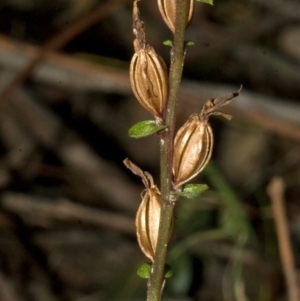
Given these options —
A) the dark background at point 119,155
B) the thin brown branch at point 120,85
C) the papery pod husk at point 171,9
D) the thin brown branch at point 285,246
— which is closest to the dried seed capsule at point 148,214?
the papery pod husk at point 171,9

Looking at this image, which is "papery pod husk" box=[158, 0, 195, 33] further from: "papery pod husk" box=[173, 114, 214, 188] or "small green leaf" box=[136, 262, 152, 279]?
"small green leaf" box=[136, 262, 152, 279]

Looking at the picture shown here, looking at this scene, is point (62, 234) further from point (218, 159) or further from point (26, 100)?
point (218, 159)

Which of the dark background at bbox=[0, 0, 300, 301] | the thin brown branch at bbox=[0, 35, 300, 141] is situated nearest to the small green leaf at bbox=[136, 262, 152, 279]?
the dark background at bbox=[0, 0, 300, 301]

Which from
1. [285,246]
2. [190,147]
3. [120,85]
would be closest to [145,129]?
[190,147]

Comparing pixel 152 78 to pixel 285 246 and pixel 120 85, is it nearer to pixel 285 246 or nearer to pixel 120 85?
pixel 285 246

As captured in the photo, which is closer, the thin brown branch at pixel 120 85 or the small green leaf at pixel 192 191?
the small green leaf at pixel 192 191

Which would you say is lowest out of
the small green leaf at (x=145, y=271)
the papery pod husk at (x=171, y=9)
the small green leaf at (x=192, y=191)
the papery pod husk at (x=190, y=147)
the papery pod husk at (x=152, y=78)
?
the small green leaf at (x=145, y=271)

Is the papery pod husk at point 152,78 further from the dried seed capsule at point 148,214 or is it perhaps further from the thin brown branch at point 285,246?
the thin brown branch at point 285,246
